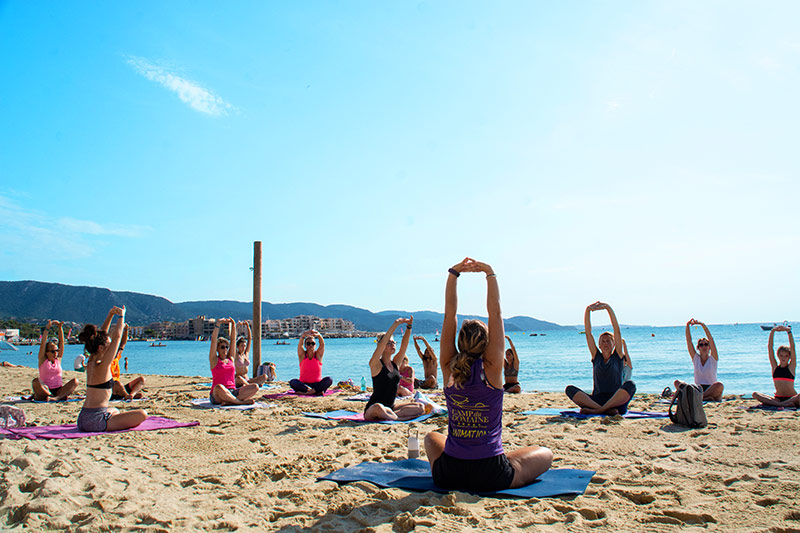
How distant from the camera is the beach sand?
2.90 meters

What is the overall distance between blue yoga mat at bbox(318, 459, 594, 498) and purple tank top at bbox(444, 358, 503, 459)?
0.94 ft

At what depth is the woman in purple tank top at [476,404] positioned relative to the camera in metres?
3.34

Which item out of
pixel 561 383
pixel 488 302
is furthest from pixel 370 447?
pixel 561 383

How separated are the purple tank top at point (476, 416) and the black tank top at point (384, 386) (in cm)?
361

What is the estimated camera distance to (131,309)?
127750 mm

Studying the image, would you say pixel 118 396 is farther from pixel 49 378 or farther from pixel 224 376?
pixel 224 376

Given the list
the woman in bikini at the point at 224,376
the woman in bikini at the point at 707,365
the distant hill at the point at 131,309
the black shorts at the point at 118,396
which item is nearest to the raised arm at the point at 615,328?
the woman in bikini at the point at 707,365

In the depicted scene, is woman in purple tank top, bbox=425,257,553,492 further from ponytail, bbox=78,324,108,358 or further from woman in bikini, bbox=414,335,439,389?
woman in bikini, bbox=414,335,439,389

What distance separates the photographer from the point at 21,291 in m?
109

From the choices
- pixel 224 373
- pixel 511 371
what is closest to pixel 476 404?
pixel 224 373

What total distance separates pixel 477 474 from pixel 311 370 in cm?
748

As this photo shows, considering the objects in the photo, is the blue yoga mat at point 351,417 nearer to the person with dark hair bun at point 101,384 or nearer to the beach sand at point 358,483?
the beach sand at point 358,483

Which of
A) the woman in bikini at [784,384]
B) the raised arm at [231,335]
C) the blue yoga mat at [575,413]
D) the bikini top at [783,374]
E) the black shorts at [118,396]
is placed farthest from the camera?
the raised arm at [231,335]

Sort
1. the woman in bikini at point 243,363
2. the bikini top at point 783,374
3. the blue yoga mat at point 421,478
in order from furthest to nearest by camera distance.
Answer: the woman in bikini at point 243,363
the bikini top at point 783,374
the blue yoga mat at point 421,478
